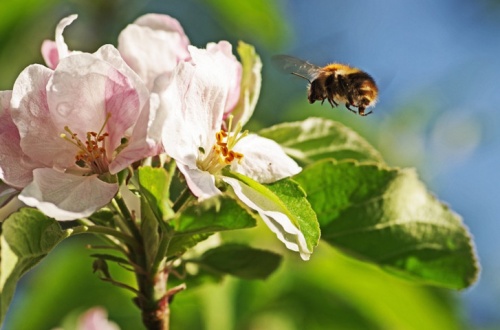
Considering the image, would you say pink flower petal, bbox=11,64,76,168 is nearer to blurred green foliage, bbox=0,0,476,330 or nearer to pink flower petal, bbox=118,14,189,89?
pink flower petal, bbox=118,14,189,89

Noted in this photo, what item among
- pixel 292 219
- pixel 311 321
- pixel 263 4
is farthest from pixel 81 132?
pixel 263 4

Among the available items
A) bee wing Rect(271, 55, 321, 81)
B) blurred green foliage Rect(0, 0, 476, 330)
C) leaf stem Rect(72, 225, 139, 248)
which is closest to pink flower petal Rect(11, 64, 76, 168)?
leaf stem Rect(72, 225, 139, 248)

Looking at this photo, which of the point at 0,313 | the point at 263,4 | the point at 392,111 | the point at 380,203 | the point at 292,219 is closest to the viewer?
the point at 0,313

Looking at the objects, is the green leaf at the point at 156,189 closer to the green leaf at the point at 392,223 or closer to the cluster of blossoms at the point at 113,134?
the cluster of blossoms at the point at 113,134

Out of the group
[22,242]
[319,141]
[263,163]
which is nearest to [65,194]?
[22,242]

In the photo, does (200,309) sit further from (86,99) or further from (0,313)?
(0,313)

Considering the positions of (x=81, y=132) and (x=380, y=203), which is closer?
(x=81, y=132)

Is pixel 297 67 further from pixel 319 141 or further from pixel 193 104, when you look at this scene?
pixel 193 104
